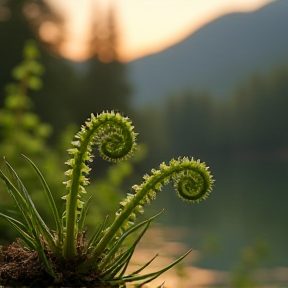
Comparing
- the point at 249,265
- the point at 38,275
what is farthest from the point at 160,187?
the point at 249,265

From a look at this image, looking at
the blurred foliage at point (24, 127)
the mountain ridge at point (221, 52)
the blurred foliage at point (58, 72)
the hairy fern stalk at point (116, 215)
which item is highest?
the mountain ridge at point (221, 52)

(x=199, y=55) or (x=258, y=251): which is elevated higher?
(x=199, y=55)

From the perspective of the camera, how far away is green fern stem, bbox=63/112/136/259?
1.11 m

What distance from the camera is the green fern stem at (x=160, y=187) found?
1131 millimetres

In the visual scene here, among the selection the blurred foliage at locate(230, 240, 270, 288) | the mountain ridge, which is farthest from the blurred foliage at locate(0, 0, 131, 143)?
the mountain ridge

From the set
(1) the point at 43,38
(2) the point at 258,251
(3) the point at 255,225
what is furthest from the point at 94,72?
(2) the point at 258,251

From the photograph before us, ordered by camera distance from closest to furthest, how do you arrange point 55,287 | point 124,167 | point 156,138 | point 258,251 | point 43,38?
point 55,287
point 124,167
point 258,251
point 43,38
point 156,138

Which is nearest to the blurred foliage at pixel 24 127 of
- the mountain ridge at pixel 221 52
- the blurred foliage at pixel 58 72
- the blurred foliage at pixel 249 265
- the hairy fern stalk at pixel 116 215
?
the blurred foliage at pixel 249 265

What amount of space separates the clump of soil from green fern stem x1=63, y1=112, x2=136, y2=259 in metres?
0.05

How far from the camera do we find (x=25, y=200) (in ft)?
3.88

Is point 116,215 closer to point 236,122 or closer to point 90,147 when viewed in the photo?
point 90,147

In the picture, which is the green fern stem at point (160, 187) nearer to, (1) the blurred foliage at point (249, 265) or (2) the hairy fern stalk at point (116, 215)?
(2) the hairy fern stalk at point (116, 215)

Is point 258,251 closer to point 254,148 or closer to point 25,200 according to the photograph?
point 25,200

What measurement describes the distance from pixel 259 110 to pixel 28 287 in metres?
38.4
